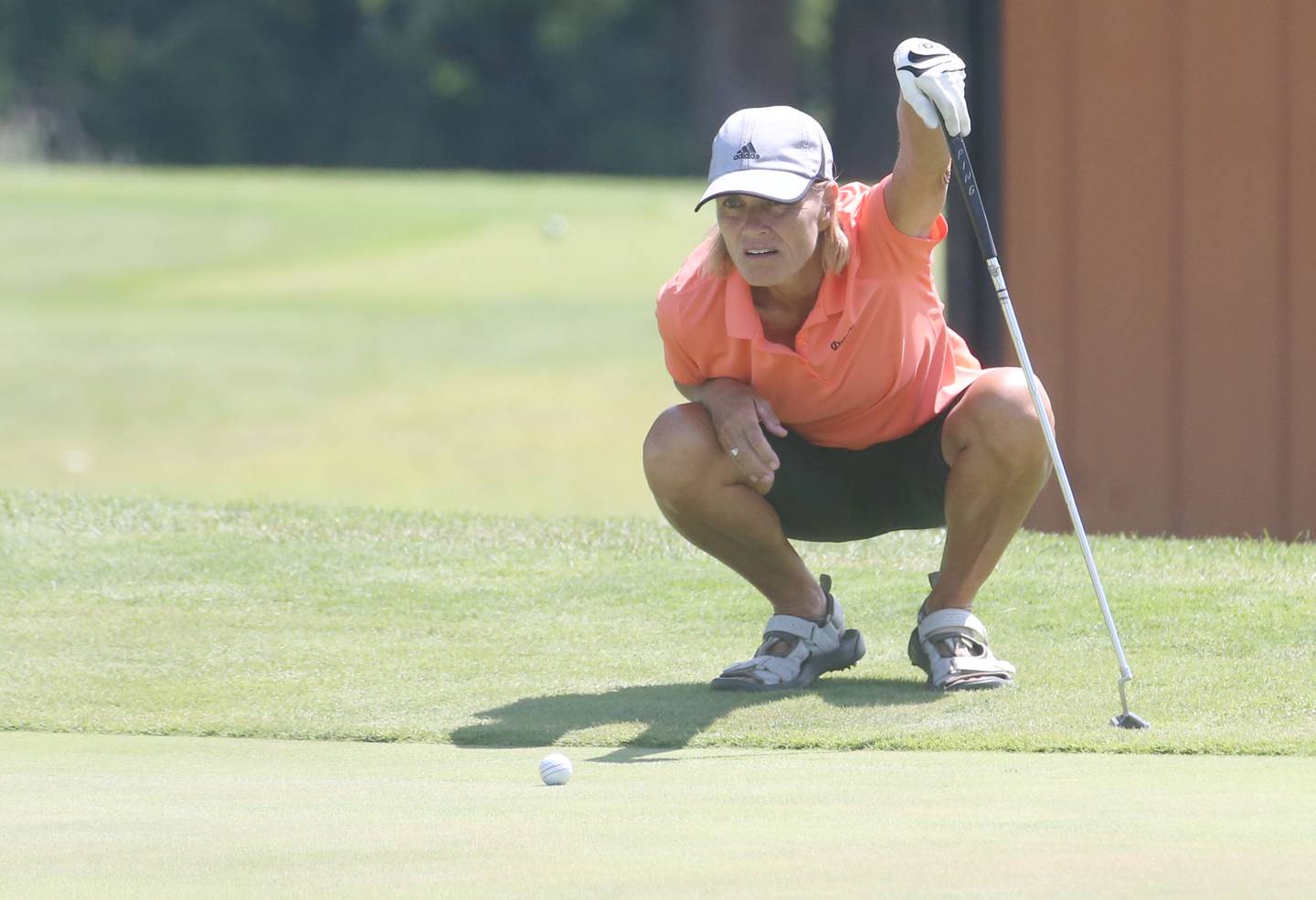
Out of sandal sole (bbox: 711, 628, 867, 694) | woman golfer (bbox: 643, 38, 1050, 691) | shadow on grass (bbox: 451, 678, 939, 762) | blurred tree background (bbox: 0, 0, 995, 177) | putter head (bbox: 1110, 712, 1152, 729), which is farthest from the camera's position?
blurred tree background (bbox: 0, 0, 995, 177)

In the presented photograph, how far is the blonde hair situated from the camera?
4.48 meters

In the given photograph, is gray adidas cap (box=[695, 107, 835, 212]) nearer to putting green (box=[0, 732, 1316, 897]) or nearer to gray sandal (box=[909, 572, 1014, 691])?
gray sandal (box=[909, 572, 1014, 691])

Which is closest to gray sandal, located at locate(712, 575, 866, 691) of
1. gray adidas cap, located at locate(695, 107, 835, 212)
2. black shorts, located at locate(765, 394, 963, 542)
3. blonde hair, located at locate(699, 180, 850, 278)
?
black shorts, located at locate(765, 394, 963, 542)

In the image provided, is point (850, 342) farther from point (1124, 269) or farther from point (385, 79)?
point (385, 79)

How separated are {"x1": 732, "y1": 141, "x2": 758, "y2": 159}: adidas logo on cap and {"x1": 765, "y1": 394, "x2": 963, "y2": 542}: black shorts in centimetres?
65

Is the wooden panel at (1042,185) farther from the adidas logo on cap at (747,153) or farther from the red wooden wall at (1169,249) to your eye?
the adidas logo on cap at (747,153)

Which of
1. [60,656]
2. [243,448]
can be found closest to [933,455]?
[60,656]

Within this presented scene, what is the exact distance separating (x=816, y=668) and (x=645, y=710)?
19.3 inches

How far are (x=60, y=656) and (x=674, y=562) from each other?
1.79 m

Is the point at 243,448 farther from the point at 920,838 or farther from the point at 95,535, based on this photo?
the point at 920,838

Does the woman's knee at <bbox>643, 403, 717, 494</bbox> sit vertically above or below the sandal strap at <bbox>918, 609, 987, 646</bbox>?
above

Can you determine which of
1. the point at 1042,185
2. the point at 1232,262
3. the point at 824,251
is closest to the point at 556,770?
the point at 824,251

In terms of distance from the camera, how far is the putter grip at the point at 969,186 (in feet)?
14.1

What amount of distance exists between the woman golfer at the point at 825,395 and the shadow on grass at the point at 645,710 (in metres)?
0.09
